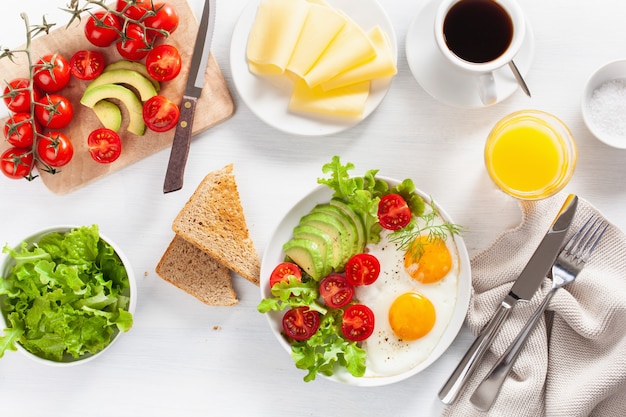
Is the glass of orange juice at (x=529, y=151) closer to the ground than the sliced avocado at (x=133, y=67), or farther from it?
farther from it

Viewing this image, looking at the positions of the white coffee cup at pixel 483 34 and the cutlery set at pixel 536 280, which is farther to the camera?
the cutlery set at pixel 536 280

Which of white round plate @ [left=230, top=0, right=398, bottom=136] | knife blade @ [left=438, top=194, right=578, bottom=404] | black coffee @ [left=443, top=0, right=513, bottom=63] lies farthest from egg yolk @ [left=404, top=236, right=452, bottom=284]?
black coffee @ [left=443, top=0, right=513, bottom=63]

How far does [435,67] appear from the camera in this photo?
2.14 meters

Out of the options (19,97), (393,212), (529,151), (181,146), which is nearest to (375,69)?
(393,212)

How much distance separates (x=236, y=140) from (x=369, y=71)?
0.55 metres

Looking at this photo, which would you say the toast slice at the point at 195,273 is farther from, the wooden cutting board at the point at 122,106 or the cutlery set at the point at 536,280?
the cutlery set at the point at 536,280

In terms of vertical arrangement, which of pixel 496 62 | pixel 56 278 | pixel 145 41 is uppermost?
pixel 496 62

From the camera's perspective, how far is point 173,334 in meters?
2.32

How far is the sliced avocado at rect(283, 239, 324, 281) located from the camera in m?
2.08

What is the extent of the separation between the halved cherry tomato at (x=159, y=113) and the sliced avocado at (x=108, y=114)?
0.39 feet

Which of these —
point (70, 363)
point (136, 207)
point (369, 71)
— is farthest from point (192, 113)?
point (70, 363)

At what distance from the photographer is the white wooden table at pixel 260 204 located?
2229 mm

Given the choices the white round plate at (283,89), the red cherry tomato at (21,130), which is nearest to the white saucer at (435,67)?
the white round plate at (283,89)

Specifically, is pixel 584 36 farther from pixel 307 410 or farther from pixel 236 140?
pixel 307 410
